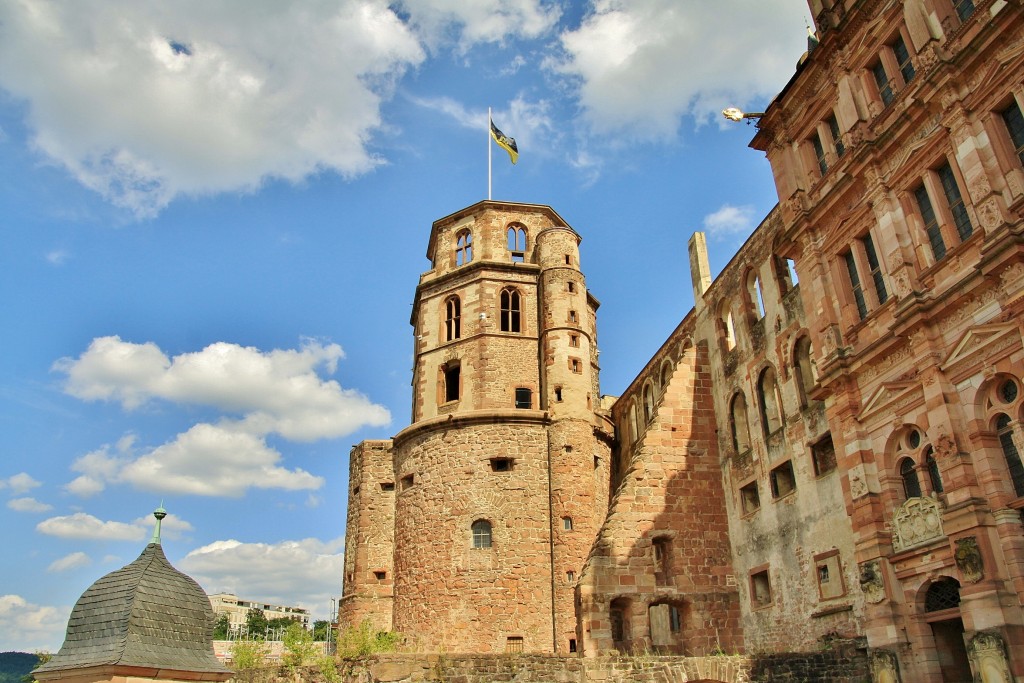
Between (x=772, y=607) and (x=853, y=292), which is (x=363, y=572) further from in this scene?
(x=853, y=292)

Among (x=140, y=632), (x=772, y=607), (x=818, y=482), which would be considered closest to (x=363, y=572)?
(x=772, y=607)

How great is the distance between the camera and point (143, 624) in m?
10.2

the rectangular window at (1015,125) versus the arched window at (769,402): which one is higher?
the rectangular window at (1015,125)

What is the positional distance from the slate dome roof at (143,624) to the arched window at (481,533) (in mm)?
16941

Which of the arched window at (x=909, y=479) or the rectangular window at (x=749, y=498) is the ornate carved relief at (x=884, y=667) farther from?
the rectangular window at (x=749, y=498)

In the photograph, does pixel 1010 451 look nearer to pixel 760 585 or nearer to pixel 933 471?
pixel 933 471

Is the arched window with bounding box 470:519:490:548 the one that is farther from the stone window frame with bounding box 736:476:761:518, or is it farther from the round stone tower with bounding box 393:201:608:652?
the stone window frame with bounding box 736:476:761:518

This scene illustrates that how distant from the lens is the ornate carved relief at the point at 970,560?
39.4ft

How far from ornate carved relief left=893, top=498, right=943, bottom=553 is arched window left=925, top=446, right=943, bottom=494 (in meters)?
0.31

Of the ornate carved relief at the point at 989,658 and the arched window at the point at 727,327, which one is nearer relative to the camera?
the ornate carved relief at the point at 989,658

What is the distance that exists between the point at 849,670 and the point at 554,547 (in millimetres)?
13732

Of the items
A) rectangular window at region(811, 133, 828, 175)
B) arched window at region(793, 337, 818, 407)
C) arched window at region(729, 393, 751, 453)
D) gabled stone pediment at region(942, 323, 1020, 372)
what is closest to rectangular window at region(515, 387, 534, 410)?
arched window at region(729, 393, 751, 453)

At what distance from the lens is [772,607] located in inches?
772

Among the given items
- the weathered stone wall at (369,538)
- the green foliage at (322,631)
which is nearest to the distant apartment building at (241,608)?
the green foliage at (322,631)
